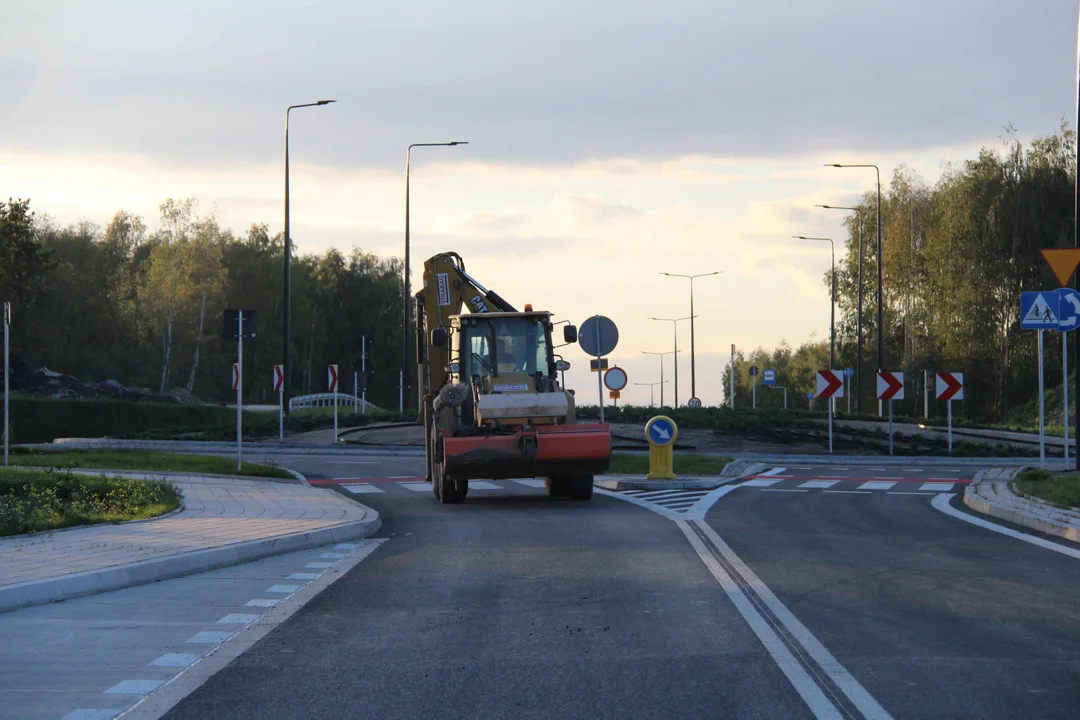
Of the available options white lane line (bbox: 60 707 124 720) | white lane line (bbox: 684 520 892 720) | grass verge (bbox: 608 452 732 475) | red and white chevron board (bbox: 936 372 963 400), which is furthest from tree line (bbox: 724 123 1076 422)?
white lane line (bbox: 60 707 124 720)

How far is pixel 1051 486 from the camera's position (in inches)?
771

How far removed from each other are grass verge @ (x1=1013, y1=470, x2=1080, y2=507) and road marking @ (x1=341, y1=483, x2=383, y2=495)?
35.9 feet

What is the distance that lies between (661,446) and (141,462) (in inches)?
461

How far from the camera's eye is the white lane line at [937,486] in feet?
76.9

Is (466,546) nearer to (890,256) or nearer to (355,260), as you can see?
(890,256)

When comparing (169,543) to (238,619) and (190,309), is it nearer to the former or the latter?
(238,619)

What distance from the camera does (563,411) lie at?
19734 millimetres

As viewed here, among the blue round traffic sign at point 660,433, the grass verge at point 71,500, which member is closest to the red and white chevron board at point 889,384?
the blue round traffic sign at point 660,433

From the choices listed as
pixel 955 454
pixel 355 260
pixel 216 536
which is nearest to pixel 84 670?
pixel 216 536

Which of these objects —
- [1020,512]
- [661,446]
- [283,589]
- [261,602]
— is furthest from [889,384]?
[261,602]

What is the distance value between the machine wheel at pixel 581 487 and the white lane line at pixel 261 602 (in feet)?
35.7

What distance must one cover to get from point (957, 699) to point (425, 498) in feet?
51.6

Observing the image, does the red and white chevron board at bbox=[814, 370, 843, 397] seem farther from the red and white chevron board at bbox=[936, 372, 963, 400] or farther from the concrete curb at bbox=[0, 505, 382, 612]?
the concrete curb at bbox=[0, 505, 382, 612]

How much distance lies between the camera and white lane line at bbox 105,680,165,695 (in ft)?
20.8
